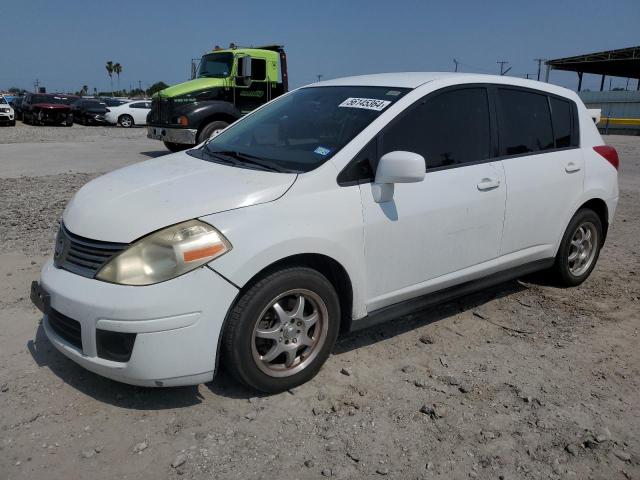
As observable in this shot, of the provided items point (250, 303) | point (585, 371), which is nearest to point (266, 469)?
point (250, 303)

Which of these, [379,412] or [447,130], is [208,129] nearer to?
[447,130]

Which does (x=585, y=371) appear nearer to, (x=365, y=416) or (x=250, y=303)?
(x=365, y=416)

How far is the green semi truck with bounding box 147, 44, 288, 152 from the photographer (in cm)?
1302

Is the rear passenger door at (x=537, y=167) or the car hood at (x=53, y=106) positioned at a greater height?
the car hood at (x=53, y=106)

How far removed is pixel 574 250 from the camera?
479 cm

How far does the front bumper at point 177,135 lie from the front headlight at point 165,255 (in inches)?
414

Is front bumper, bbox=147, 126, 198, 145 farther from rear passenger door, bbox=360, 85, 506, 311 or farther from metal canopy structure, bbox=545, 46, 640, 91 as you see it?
metal canopy structure, bbox=545, 46, 640, 91

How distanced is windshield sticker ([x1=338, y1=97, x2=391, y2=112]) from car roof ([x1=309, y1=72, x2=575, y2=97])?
22 cm

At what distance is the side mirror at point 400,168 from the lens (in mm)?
3096

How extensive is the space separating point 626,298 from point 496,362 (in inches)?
73.9

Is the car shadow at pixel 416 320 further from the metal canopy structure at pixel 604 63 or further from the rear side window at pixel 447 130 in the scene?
the metal canopy structure at pixel 604 63

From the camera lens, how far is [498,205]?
12.6 ft

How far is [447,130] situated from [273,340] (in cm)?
180

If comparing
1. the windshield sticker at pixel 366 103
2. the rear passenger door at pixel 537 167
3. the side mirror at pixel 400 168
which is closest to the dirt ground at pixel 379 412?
the rear passenger door at pixel 537 167
